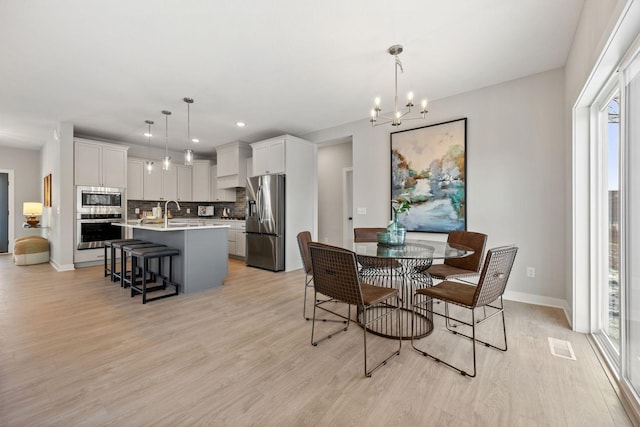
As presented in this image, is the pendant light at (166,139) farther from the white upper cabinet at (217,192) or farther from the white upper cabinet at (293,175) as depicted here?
the white upper cabinet at (293,175)

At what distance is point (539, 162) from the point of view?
120 inches

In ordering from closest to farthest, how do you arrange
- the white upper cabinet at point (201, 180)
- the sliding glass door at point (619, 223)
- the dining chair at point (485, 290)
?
the sliding glass door at point (619, 223), the dining chair at point (485, 290), the white upper cabinet at point (201, 180)

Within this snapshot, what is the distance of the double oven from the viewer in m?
5.06

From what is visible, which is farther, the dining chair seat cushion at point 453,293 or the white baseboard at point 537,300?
the white baseboard at point 537,300

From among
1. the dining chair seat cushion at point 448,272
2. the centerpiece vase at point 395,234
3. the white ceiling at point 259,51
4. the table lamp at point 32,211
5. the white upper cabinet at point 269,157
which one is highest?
the white ceiling at point 259,51

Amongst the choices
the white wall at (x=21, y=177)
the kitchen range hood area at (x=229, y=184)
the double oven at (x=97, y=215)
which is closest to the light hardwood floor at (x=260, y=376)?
the kitchen range hood area at (x=229, y=184)

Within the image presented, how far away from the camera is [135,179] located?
612cm

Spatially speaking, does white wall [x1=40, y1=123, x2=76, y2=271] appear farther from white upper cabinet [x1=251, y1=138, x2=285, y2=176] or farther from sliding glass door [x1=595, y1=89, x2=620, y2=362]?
sliding glass door [x1=595, y1=89, x2=620, y2=362]

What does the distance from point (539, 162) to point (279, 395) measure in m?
3.42

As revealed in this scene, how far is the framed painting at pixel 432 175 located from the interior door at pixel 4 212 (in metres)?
8.82

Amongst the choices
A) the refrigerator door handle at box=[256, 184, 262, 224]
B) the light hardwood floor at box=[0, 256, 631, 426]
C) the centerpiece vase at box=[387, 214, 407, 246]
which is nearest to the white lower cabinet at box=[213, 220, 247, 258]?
the refrigerator door handle at box=[256, 184, 262, 224]

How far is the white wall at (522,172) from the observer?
117 inches

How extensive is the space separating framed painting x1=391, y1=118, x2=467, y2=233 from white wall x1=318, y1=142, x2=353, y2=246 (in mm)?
2375

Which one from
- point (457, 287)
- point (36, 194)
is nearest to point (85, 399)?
point (457, 287)
